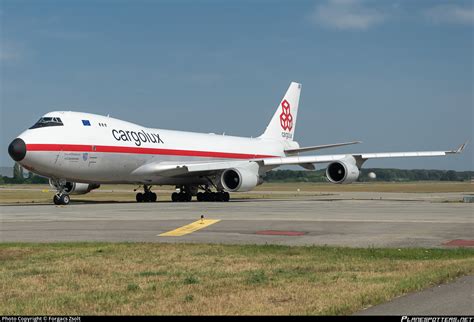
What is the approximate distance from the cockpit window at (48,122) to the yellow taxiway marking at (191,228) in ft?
48.2

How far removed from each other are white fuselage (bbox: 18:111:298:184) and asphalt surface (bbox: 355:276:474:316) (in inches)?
1078

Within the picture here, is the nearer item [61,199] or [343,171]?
[61,199]

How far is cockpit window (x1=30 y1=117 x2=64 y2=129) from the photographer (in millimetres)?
35094

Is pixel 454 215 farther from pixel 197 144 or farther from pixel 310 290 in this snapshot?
pixel 197 144

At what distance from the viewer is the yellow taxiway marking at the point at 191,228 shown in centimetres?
1888

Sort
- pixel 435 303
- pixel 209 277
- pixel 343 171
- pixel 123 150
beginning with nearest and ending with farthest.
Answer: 1. pixel 435 303
2. pixel 209 277
3. pixel 123 150
4. pixel 343 171

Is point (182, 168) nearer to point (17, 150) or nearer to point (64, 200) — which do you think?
point (64, 200)

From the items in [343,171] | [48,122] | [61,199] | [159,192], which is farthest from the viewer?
[159,192]

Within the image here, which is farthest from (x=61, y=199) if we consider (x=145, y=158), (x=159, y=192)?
(x=159, y=192)

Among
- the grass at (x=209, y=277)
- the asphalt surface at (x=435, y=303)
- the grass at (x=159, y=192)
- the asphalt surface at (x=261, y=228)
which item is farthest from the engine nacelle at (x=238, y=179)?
the asphalt surface at (x=435, y=303)

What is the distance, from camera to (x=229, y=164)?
4169 centimetres

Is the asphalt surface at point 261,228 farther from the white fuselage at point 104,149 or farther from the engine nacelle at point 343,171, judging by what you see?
the engine nacelle at point 343,171

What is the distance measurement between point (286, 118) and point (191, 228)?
35629mm

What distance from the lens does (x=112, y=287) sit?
34.2 feet
